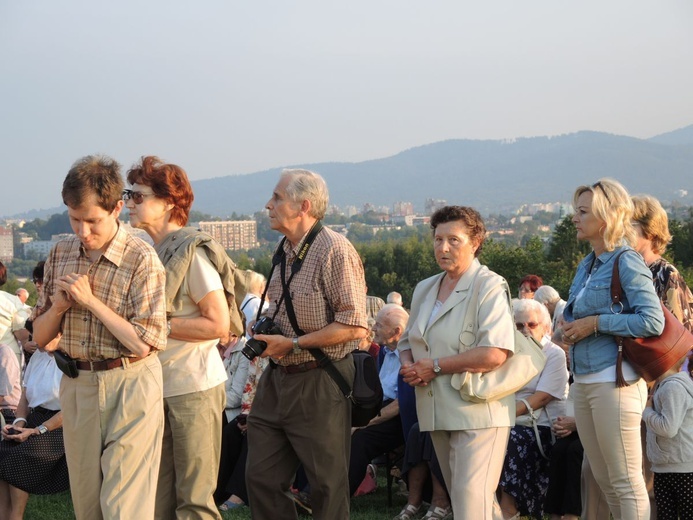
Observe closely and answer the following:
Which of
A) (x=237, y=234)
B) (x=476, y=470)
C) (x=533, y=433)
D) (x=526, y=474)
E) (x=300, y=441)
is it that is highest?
(x=300, y=441)

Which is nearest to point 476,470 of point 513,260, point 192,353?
point 192,353

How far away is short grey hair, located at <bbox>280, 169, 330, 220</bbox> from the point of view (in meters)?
4.79

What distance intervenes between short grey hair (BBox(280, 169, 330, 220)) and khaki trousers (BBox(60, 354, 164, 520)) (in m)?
1.32

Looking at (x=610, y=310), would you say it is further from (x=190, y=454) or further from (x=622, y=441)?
(x=190, y=454)

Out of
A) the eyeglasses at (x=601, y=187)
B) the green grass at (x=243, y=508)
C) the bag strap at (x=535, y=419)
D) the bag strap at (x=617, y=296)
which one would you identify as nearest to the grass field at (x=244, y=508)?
the green grass at (x=243, y=508)

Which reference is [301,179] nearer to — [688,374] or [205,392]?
[205,392]

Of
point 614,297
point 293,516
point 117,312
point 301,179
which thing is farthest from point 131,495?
point 614,297

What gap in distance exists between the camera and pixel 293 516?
16.0 feet

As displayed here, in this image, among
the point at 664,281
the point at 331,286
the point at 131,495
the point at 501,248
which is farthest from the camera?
the point at 501,248

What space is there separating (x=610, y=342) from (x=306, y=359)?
1702mm

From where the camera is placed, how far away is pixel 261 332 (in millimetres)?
4645

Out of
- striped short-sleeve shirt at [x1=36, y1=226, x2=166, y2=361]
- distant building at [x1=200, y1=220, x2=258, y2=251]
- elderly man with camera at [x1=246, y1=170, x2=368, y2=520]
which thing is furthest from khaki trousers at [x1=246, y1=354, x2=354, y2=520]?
distant building at [x1=200, y1=220, x2=258, y2=251]

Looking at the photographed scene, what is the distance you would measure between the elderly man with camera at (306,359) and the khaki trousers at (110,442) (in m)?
0.73

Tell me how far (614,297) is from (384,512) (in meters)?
3.08
